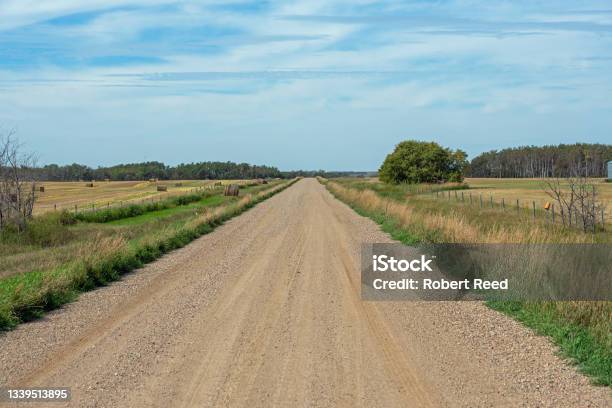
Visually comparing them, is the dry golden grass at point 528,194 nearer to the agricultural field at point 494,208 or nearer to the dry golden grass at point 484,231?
the agricultural field at point 494,208

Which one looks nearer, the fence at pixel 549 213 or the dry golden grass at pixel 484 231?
the dry golden grass at pixel 484 231

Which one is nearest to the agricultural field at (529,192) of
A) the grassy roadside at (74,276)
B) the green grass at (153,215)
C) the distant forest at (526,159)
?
the grassy roadside at (74,276)

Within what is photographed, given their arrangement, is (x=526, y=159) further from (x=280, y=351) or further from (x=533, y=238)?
(x=280, y=351)

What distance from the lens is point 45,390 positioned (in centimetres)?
620

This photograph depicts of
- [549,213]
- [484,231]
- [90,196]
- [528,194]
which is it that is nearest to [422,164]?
[528,194]

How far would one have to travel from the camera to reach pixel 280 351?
24.7 feet

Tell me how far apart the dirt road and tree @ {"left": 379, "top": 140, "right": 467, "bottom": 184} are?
66304 millimetres

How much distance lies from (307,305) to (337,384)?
4028 mm

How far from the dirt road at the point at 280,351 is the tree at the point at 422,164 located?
218 ft

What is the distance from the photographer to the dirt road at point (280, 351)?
602 centimetres

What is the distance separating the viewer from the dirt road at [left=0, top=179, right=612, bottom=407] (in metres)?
6.02

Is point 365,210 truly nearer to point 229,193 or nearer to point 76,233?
point 76,233

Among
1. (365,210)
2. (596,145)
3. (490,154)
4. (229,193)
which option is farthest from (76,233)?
(490,154)

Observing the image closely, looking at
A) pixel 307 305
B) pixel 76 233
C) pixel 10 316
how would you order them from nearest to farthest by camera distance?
pixel 10 316 → pixel 307 305 → pixel 76 233
